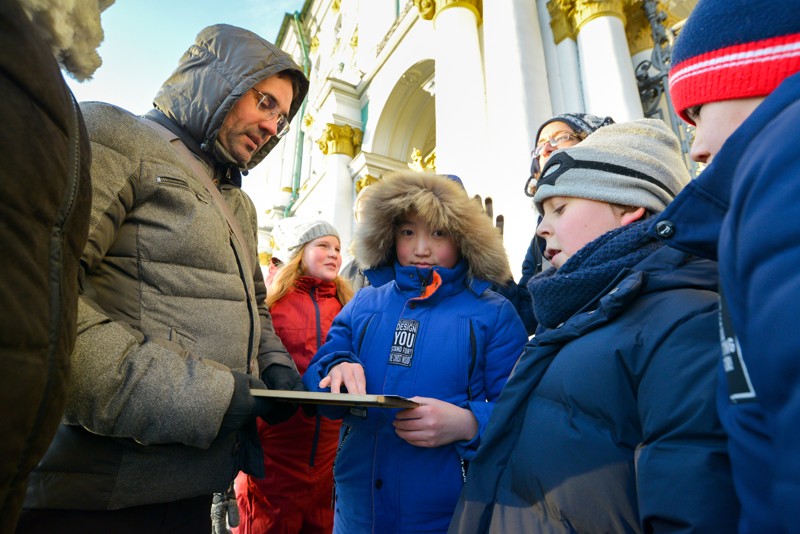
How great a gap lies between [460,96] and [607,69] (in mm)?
1565

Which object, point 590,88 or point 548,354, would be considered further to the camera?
point 590,88

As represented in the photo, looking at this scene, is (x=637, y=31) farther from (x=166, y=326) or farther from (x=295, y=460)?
(x=166, y=326)

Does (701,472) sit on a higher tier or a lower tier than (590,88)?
lower

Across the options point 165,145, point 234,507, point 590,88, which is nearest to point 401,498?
point 234,507

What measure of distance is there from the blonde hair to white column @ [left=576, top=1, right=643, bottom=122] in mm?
3017

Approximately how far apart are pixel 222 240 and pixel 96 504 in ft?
2.20

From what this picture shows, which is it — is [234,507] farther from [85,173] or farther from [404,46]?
[404,46]

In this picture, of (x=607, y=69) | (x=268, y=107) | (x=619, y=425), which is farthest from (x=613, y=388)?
(x=607, y=69)

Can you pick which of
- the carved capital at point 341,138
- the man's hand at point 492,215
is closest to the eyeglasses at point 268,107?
the man's hand at point 492,215

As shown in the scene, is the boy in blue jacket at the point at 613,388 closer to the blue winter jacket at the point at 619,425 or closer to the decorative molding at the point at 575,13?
the blue winter jacket at the point at 619,425

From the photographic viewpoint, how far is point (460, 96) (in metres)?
4.87

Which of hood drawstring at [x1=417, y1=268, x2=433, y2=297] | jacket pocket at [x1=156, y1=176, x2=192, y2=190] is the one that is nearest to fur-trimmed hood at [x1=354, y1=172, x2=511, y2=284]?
hood drawstring at [x1=417, y1=268, x2=433, y2=297]

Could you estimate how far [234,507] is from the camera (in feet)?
4.44

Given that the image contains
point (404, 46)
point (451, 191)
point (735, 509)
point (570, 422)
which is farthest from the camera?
point (404, 46)
